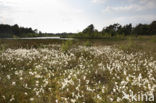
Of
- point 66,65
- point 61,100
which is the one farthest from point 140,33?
point 61,100

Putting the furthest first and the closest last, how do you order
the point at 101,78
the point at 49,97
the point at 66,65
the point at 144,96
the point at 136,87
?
the point at 66,65 → the point at 101,78 → the point at 136,87 → the point at 49,97 → the point at 144,96

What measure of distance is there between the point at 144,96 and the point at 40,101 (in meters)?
3.21

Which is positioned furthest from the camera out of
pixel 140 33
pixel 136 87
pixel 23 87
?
pixel 140 33

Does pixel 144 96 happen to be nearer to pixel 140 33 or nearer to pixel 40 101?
pixel 40 101

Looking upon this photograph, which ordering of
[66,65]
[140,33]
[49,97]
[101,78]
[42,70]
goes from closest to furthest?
[49,97], [101,78], [42,70], [66,65], [140,33]

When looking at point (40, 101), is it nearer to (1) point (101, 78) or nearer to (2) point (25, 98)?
(2) point (25, 98)

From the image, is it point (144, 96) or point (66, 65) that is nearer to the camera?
point (144, 96)

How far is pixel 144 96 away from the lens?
4898mm

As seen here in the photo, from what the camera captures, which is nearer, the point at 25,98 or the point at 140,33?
the point at 25,98

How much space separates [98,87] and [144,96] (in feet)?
5.75

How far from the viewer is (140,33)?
66562 millimetres

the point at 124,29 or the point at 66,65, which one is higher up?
the point at 124,29

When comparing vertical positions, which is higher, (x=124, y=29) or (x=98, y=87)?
(x=124, y=29)

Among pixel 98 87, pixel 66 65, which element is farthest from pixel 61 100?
pixel 66 65
